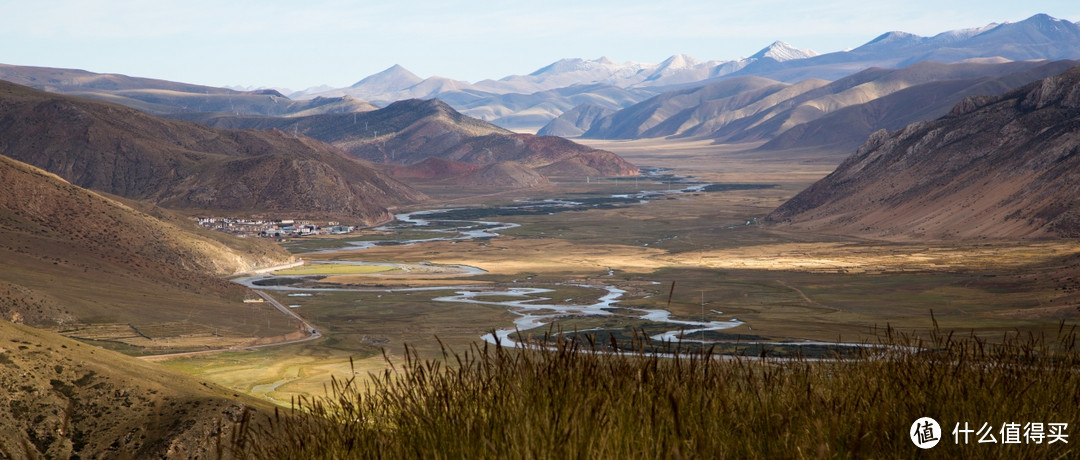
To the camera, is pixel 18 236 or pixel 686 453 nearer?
pixel 686 453

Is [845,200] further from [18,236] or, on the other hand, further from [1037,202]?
[18,236]

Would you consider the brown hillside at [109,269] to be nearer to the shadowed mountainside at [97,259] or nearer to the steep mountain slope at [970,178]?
the shadowed mountainside at [97,259]

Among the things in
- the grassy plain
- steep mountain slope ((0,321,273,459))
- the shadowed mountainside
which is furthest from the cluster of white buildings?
steep mountain slope ((0,321,273,459))

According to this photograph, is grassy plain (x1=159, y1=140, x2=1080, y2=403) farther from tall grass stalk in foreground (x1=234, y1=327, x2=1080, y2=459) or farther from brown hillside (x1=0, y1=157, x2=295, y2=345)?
tall grass stalk in foreground (x1=234, y1=327, x2=1080, y2=459)

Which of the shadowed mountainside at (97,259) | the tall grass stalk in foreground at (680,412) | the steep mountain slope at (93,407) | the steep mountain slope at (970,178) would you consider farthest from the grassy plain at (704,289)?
the tall grass stalk in foreground at (680,412)

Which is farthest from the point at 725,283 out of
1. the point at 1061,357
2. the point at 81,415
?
the point at 1061,357

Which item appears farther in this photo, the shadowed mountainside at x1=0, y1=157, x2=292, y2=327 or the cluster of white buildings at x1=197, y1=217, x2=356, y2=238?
the cluster of white buildings at x1=197, y1=217, x2=356, y2=238
